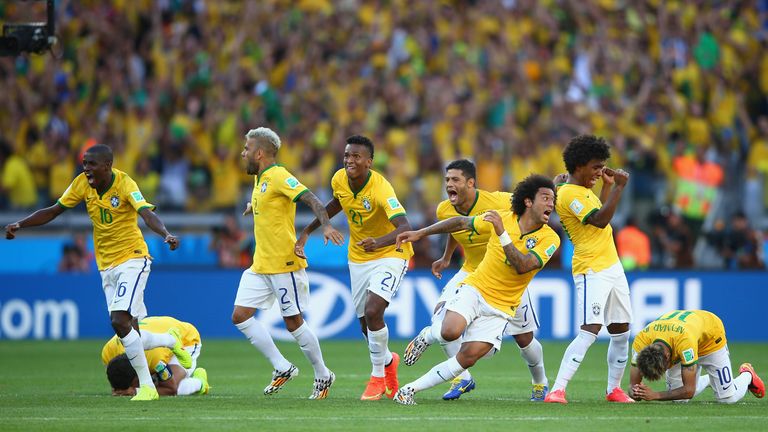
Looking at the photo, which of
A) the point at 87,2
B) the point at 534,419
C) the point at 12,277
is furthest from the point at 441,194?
the point at 534,419

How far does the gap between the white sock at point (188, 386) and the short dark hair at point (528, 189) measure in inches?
142

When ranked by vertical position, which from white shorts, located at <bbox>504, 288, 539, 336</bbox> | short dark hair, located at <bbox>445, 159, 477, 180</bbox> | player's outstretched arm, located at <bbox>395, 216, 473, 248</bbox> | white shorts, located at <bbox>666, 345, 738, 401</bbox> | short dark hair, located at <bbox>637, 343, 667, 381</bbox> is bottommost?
white shorts, located at <bbox>666, 345, 738, 401</bbox>

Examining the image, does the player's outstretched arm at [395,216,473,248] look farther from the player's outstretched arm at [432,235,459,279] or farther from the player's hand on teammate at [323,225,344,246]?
the player's outstretched arm at [432,235,459,279]

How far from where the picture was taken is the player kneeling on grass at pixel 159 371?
37.6 ft

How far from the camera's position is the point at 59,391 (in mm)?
12148

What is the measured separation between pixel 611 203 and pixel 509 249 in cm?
119

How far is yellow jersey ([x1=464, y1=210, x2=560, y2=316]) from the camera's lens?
33.8 ft

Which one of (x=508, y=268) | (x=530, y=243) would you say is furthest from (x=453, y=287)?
(x=530, y=243)

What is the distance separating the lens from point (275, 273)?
37.3 ft

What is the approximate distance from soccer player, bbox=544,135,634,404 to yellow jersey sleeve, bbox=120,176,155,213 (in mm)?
3938

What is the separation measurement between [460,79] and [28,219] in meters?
12.8

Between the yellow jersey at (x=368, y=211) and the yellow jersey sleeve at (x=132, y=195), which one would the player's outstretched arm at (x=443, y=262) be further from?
the yellow jersey sleeve at (x=132, y=195)

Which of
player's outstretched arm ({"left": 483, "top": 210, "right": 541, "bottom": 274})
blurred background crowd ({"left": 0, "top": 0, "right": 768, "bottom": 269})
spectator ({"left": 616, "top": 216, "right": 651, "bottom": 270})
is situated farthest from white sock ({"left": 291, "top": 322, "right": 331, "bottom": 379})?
spectator ({"left": 616, "top": 216, "right": 651, "bottom": 270})

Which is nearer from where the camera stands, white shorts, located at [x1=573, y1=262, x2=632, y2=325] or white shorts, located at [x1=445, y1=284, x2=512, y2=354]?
white shorts, located at [x1=445, y1=284, x2=512, y2=354]
